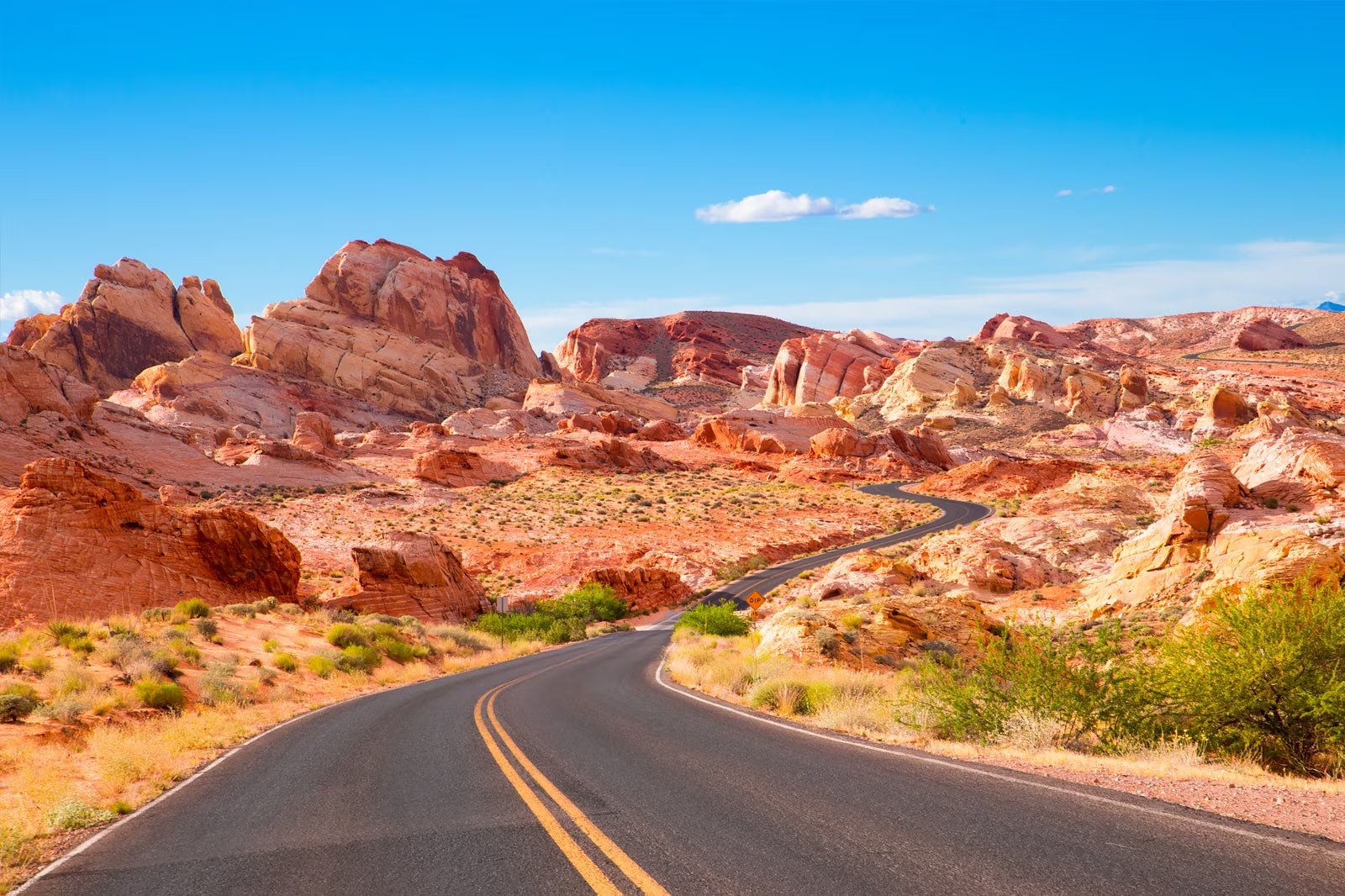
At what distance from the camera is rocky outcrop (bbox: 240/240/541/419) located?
104 m

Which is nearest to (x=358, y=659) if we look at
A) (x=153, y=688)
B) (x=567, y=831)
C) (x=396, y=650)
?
(x=396, y=650)

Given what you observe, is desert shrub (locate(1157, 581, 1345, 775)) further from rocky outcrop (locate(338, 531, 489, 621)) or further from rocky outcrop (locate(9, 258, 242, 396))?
rocky outcrop (locate(9, 258, 242, 396))

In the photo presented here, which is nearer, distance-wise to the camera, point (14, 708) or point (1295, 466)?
point (14, 708)

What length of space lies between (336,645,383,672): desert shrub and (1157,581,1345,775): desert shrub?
65.7 ft

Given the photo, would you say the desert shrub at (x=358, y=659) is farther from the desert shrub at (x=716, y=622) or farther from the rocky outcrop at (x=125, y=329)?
the rocky outcrop at (x=125, y=329)

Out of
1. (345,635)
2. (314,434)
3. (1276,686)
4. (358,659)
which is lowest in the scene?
(358,659)

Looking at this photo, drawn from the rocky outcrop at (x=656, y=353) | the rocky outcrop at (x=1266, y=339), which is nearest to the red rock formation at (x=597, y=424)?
the rocky outcrop at (x=656, y=353)

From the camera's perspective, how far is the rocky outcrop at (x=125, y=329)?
321 feet

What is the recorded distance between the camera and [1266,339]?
146625 millimetres

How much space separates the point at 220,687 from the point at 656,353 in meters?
172

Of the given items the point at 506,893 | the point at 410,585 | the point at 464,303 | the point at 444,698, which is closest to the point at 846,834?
the point at 506,893

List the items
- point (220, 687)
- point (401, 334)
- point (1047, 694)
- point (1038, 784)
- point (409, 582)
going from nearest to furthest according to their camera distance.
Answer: point (1038, 784) < point (1047, 694) < point (220, 687) < point (409, 582) < point (401, 334)

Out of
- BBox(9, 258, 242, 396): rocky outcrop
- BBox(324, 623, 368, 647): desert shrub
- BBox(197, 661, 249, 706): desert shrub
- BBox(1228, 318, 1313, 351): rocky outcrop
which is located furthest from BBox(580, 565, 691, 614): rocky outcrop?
BBox(1228, 318, 1313, 351): rocky outcrop

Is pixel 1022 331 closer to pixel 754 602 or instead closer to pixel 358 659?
pixel 754 602
